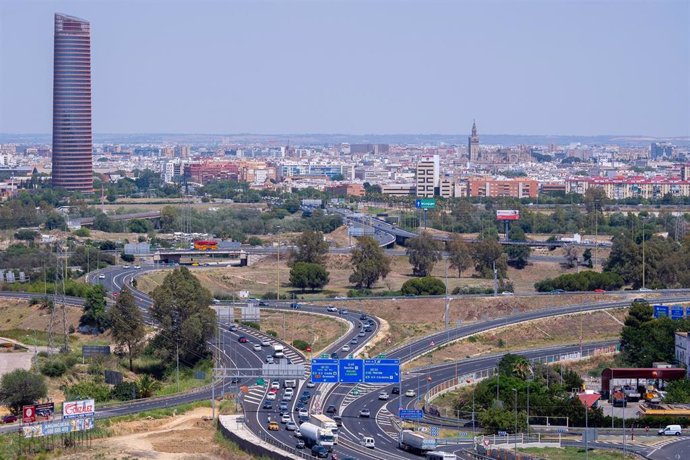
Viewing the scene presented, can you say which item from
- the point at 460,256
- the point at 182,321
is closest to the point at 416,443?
the point at 182,321

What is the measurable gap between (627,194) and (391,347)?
4562 inches

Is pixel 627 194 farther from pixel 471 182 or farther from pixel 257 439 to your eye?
pixel 257 439

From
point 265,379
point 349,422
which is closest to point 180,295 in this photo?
point 265,379

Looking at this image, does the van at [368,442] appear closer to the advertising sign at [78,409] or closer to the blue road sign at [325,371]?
the blue road sign at [325,371]

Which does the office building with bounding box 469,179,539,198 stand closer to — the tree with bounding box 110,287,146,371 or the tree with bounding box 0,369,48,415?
the tree with bounding box 110,287,146,371

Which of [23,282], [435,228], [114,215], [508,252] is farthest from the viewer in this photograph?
[114,215]

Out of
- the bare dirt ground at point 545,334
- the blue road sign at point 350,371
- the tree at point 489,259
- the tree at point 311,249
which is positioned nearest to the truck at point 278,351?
the bare dirt ground at point 545,334

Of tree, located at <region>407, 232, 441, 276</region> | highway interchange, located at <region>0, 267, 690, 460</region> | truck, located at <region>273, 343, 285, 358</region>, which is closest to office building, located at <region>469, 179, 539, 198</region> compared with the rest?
tree, located at <region>407, 232, 441, 276</region>

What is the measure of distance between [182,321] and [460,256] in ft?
116

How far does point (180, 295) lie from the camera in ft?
173

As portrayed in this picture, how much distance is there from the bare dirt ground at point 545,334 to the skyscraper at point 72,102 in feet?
329

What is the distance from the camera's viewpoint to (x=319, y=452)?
3594 centimetres

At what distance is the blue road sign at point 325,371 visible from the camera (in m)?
43.1

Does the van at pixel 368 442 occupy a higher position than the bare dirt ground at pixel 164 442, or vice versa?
the van at pixel 368 442
